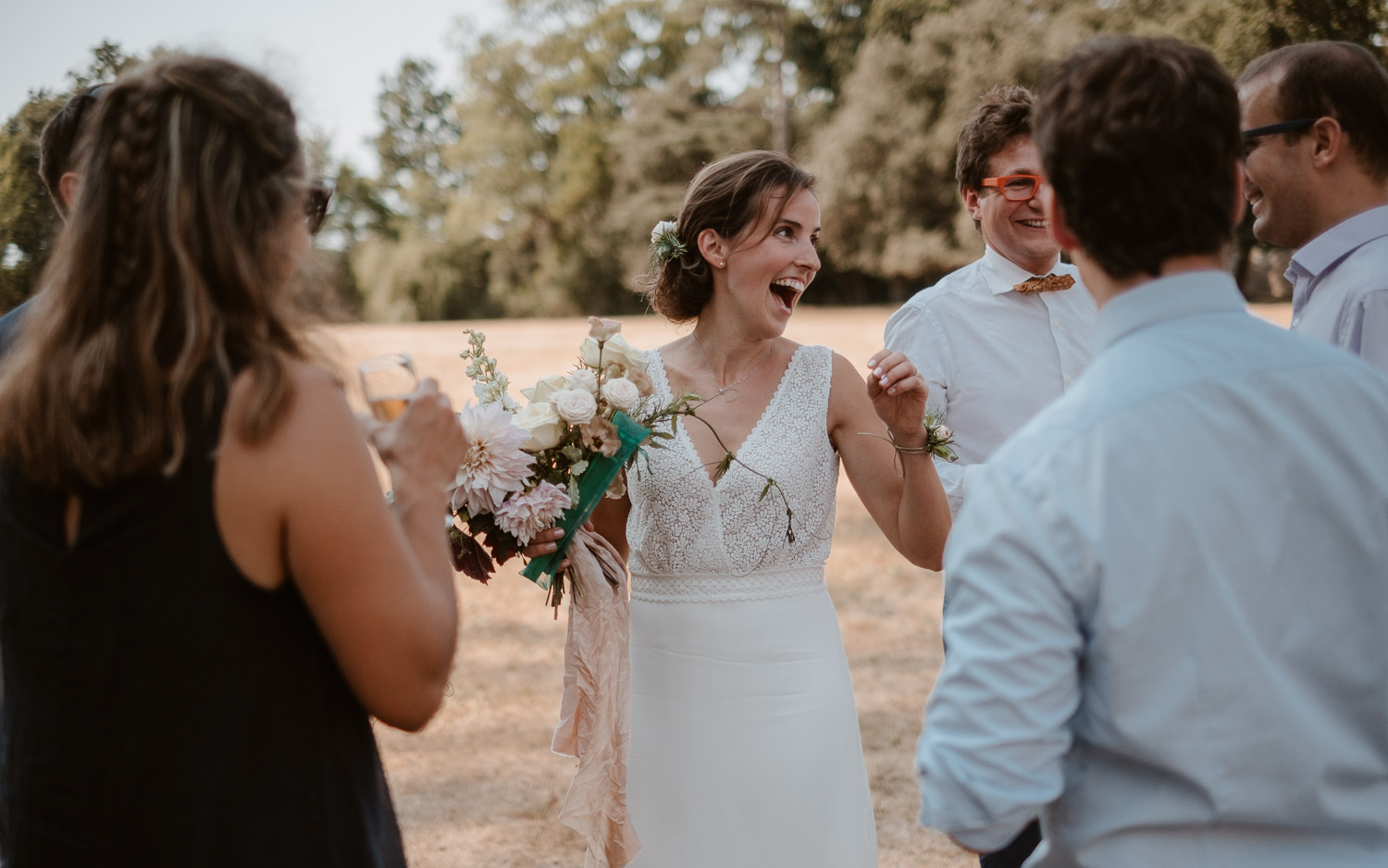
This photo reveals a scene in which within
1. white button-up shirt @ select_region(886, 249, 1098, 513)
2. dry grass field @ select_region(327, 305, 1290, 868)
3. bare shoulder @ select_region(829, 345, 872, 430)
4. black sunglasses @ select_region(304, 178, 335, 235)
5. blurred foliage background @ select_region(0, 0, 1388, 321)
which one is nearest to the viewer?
black sunglasses @ select_region(304, 178, 335, 235)

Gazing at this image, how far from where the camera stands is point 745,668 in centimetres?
301

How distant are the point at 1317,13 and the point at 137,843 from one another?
62.6 ft

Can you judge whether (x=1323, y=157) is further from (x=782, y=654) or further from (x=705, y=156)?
(x=705, y=156)

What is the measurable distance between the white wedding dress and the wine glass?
1467 millimetres

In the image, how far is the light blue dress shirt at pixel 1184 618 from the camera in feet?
4.28

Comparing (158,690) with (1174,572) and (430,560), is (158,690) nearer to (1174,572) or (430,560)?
(430,560)

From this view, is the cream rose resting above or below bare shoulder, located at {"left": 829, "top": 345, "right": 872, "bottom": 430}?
above

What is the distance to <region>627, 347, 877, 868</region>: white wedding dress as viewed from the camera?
2.93m

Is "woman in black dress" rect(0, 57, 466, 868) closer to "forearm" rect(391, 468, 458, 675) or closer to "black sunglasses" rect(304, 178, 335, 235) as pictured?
"forearm" rect(391, 468, 458, 675)

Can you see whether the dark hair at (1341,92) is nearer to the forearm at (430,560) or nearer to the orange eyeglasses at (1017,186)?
the orange eyeglasses at (1017,186)

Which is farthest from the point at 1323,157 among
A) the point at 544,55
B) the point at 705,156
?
the point at 544,55

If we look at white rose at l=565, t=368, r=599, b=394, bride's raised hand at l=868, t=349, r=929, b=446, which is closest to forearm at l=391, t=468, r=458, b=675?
white rose at l=565, t=368, r=599, b=394

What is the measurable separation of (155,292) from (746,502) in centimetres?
194

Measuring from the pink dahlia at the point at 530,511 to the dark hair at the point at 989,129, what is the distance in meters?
1.74
